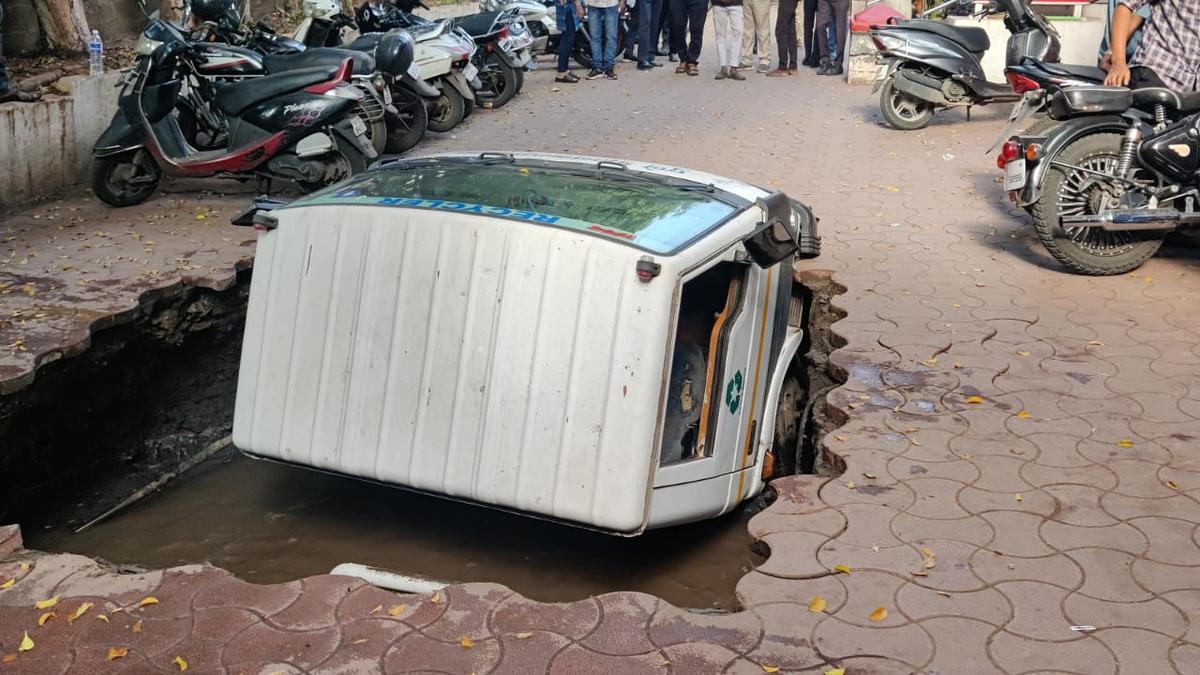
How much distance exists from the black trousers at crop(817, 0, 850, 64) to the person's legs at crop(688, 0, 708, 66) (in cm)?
158

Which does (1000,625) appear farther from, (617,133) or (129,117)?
(617,133)

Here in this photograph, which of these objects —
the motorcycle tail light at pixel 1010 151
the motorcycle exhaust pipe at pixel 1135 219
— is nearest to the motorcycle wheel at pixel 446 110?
the motorcycle tail light at pixel 1010 151

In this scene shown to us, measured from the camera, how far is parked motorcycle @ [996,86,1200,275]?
6.66 meters

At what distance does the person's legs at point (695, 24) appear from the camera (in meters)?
15.6

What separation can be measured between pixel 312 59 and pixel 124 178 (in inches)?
69.6

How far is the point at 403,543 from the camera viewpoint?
5.21 metres

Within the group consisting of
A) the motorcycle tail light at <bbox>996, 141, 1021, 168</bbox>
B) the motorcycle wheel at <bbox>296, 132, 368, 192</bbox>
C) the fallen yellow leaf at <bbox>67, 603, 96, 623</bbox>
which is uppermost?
the motorcycle tail light at <bbox>996, 141, 1021, 168</bbox>

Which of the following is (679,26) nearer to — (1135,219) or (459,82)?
(459,82)

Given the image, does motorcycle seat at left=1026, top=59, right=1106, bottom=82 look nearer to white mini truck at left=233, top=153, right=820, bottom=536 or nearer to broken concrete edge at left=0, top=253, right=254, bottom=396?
white mini truck at left=233, top=153, right=820, bottom=536

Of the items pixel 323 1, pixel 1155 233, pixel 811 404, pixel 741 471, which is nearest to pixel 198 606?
pixel 741 471

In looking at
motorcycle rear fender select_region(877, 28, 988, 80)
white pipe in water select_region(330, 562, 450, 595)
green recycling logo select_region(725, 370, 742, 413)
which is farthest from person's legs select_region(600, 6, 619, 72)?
white pipe in water select_region(330, 562, 450, 595)

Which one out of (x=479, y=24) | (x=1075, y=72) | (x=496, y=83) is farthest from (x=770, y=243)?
(x=496, y=83)

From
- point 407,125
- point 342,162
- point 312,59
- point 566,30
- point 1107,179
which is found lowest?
point 342,162

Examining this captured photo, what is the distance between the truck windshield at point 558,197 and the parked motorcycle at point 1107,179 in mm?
2879
